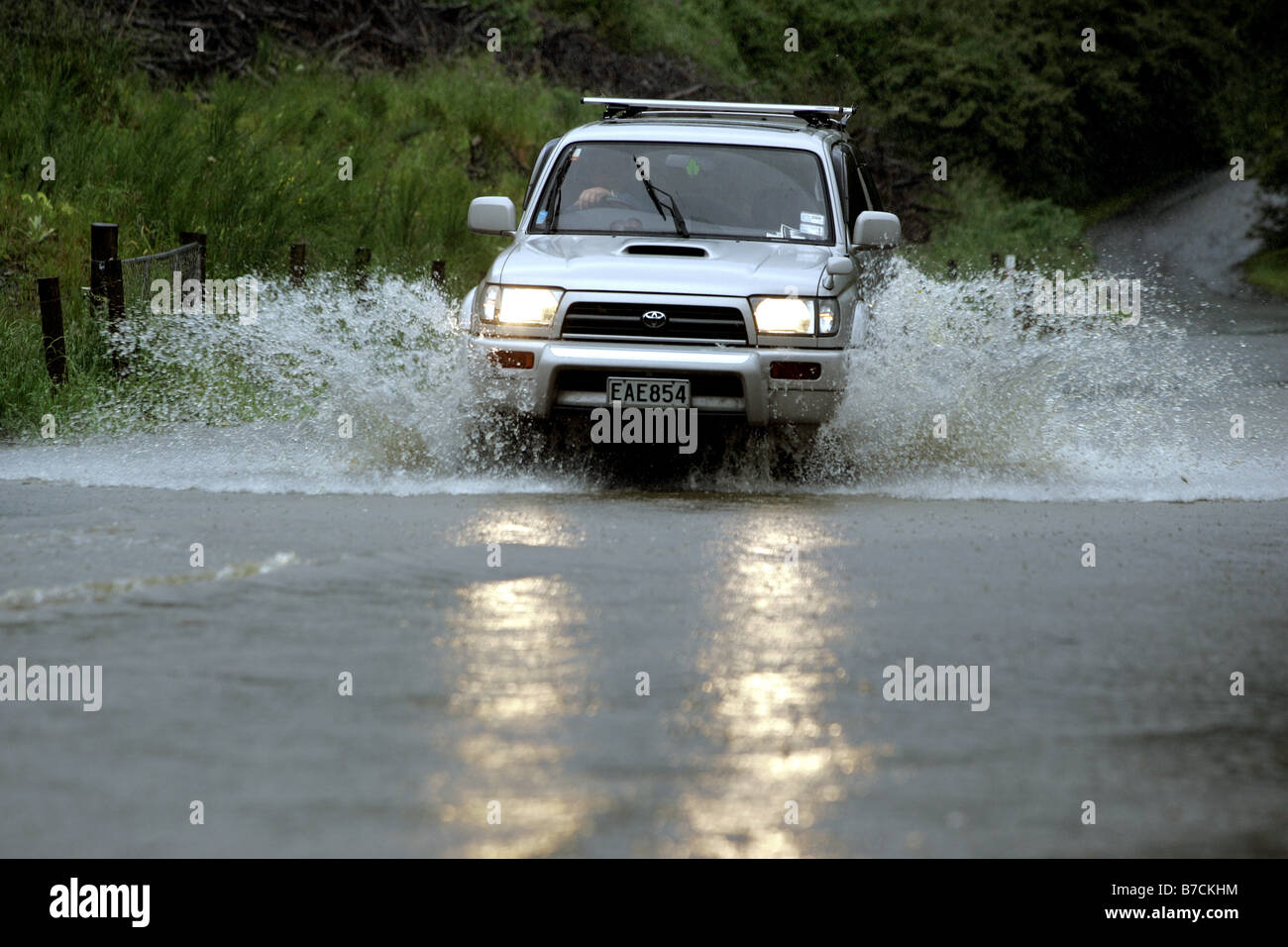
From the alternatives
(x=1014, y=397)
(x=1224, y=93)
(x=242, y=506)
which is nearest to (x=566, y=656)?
(x=242, y=506)

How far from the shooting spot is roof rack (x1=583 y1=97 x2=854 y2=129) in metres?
10.5

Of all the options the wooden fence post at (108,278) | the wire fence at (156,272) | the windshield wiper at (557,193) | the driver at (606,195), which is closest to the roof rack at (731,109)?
the windshield wiper at (557,193)

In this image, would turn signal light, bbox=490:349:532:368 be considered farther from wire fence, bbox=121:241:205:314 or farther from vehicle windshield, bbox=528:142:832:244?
wire fence, bbox=121:241:205:314

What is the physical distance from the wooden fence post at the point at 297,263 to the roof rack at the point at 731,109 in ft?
17.6

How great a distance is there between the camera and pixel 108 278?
12.0 meters

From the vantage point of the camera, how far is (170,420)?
11.8 metres

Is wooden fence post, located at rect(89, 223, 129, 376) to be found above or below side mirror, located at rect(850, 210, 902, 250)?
below

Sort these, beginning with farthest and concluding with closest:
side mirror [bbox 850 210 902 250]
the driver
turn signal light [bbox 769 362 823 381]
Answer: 1. the driver
2. side mirror [bbox 850 210 902 250]
3. turn signal light [bbox 769 362 823 381]

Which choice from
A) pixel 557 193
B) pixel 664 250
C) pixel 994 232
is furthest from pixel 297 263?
pixel 994 232

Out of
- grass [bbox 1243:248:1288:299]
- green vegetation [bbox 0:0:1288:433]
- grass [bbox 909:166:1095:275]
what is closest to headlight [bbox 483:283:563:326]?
green vegetation [bbox 0:0:1288:433]

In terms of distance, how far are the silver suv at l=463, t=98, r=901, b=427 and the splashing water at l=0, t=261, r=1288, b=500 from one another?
0.29 metres

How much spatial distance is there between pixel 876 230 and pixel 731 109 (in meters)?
1.72

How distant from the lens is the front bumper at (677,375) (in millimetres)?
8320

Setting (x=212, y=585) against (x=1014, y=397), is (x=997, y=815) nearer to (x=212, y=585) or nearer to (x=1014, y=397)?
(x=212, y=585)
